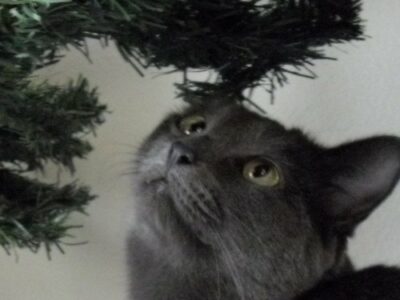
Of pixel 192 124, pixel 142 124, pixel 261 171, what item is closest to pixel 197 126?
pixel 192 124

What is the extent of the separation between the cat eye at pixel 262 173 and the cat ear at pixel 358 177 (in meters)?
0.07

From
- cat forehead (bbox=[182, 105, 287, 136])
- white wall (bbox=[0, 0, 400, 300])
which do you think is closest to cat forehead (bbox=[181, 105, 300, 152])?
cat forehead (bbox=[182, 105, 287, 136])

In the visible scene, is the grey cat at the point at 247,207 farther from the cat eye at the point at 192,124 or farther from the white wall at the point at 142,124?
the white wall at the point at 142,124

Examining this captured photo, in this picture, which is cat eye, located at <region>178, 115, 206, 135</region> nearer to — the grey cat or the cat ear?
the grey cat

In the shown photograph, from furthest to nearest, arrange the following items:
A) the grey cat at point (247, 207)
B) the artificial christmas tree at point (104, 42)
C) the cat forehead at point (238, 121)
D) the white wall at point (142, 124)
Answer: the white wall at point (142, 124) → the cat forehead at point (238, 121) → the grey cat at point (247, 207) → the artificial christmas tree at point (104, 42)

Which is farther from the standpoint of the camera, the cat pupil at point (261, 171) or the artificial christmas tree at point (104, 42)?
the cat pupil at point (261, 171)

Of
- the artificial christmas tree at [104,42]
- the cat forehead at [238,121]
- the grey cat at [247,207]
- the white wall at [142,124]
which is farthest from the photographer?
the white wall at [142,124]

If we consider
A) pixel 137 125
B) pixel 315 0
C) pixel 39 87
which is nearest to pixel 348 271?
pixel 315 0

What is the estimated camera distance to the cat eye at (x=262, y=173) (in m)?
0.79

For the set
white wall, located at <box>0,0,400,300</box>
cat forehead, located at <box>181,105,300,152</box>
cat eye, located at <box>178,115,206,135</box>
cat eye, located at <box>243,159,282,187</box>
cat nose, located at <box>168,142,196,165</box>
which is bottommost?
white wall, located at <box>0,0,400,300</box>

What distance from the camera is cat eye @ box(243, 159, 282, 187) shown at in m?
0.79

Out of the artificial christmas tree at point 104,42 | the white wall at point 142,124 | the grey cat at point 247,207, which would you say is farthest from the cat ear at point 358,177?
the white wall at point 142,124

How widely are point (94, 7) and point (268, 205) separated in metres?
0.31

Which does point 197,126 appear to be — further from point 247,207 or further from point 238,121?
point 247,207
